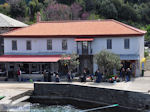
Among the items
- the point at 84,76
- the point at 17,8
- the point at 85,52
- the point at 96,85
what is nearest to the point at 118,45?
the point at 85,52

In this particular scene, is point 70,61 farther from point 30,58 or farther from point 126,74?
point 126,74

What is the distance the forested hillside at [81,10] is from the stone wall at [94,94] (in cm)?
3834

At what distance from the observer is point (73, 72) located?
35.1 m

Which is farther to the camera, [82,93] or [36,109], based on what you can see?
[82,93]

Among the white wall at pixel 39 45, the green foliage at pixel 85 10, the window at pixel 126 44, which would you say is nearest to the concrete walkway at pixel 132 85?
the window at pixel 126 44

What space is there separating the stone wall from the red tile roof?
8.45 meters

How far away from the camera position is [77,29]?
36.9m

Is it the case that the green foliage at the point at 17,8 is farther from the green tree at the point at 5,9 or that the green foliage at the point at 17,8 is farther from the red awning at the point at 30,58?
Answer: the red awning at the point at 30,58

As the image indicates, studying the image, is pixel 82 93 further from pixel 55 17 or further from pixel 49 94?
pixel 55 17

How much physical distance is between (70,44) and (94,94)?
1026 centimetres

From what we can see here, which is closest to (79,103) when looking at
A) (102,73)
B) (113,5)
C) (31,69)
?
(102,73)

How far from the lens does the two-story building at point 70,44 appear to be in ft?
112

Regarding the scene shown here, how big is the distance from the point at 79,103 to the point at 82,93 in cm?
98

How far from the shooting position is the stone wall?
24.4m
